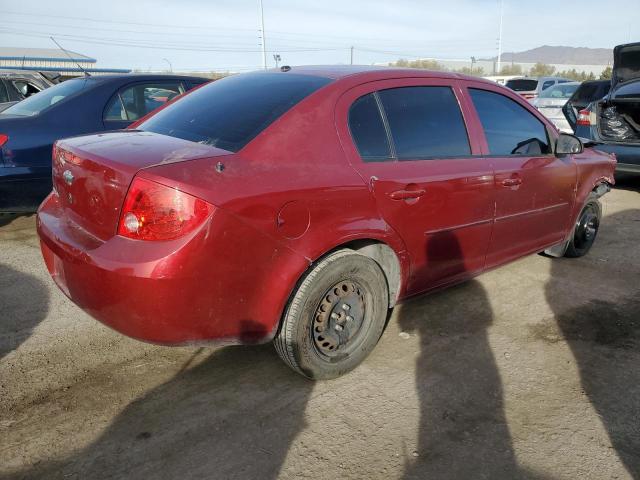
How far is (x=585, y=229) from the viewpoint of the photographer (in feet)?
15.7

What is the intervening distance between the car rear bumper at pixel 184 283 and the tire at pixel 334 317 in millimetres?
126

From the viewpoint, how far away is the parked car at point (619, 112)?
764 centimetres

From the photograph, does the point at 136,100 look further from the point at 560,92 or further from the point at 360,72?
the point at 560,92

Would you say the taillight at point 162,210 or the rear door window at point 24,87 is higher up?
the rear door window at point 24,87

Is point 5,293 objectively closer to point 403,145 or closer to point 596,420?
point 403,145

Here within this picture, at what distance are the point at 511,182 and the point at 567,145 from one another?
94 cm

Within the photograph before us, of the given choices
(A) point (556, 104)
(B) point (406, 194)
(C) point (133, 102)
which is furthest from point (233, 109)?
(A) point (556, 104)

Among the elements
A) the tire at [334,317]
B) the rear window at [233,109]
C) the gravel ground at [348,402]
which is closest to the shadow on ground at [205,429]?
the gravel ground at [348,402]

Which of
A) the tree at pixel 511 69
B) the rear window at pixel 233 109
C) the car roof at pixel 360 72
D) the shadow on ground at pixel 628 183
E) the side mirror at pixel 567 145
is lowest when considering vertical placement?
the shadow on ground at pixel 628 183

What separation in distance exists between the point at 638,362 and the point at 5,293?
168 inches

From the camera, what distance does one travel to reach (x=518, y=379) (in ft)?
9.23

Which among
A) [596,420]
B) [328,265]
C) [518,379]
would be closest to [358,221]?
[328,265]

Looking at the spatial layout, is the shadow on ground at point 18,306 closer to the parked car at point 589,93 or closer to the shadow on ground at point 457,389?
the shadow on ground at point 457,389

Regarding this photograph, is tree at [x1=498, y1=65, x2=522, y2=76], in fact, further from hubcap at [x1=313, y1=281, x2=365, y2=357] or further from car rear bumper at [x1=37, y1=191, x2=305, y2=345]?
car rear bumper at [x1=37, y1=191, x2=305, y2=345]
